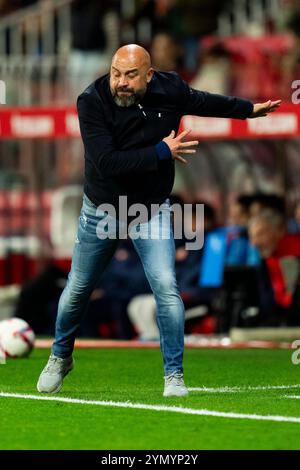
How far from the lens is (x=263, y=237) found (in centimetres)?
1575

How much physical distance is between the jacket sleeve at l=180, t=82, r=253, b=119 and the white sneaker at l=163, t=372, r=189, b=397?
1.65 m

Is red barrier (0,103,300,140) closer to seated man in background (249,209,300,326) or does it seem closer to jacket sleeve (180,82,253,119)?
seated man in background (249,209,300,326)

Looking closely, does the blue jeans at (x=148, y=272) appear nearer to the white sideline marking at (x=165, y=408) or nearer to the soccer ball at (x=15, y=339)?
the white sideline marking at (x=165, y=408)

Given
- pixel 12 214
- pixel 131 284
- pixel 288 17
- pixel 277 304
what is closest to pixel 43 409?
pixel 277 304

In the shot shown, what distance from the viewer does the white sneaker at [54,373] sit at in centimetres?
927

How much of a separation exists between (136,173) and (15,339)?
4.18m

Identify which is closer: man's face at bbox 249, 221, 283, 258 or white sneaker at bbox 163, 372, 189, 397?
white sneaker at bbox 163, 372, 189, 397

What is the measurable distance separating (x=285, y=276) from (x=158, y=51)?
501cm

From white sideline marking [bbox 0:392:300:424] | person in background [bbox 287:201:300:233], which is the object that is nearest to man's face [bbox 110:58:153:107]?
white sideline marking [bbox 0:392:300:424]

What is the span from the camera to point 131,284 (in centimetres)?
1667

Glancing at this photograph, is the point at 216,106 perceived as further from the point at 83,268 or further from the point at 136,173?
the point at 83,268

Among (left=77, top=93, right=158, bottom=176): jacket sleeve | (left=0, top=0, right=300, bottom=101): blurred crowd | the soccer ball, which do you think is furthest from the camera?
(left=0, top=0, right=300, bottom=101): blurred crowd

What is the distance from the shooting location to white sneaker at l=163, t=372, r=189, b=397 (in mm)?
8891

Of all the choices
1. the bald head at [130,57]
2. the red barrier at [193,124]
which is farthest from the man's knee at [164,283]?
the red barrier at [193,124]
